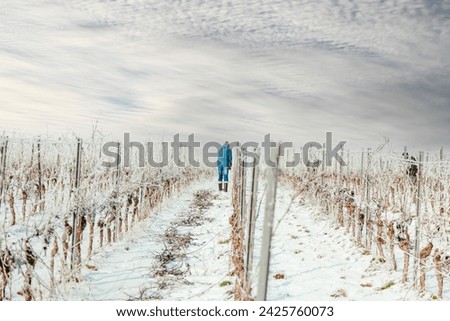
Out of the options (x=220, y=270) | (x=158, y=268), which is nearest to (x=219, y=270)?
(x=220, y=270)

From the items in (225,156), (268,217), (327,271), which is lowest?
(327,271)

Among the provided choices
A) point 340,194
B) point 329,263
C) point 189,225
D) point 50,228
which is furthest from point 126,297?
point 340,194

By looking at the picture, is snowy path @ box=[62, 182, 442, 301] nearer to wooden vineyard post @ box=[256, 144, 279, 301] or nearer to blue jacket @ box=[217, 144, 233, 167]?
wooden vineyard post @ box=[256, 144, 279, 301]

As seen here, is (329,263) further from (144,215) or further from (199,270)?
(144,215)

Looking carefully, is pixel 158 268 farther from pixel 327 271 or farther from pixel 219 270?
pixel 327 271

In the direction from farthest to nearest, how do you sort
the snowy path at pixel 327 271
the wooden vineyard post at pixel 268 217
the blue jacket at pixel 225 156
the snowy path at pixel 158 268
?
the blue jacket at pixel 225 156 < the snowy path at pixel 327 271 < the snowy path at pixel 158 268 < the wooden vineyard post at pixel 268 217

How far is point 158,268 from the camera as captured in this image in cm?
621

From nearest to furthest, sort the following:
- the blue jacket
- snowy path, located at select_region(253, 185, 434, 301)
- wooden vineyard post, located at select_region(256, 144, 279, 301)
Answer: wooden vineyard post, located at select_region(256, 144, 279, 301) < snowy path, located at select_region(253, 185, 434, 301) < the blue jacket

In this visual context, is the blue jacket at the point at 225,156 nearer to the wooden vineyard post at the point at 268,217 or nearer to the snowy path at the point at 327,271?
the snowy path at the point at 327,271

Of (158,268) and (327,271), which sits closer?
(158,268)

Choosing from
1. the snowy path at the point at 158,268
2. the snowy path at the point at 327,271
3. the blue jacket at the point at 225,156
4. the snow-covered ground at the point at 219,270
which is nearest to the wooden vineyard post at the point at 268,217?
the snow-covered ground at the point at 219,270

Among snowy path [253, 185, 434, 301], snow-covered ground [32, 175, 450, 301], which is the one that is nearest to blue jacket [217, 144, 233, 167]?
snow-covered ground [32, 175, 450, 301]

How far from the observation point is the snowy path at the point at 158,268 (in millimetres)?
5195

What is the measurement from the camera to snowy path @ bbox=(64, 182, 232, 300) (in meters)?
5.20
